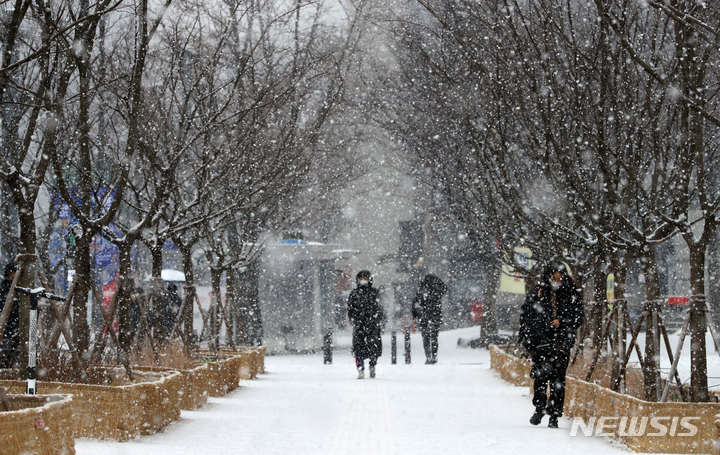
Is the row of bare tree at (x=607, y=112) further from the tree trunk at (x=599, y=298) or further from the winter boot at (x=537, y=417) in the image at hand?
the winter boot at (x=537, y=417)

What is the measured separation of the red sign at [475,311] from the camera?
36.5 metres

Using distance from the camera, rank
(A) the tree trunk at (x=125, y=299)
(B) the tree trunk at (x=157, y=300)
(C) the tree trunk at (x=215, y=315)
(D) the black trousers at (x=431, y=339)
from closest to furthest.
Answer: (A) the tree trunk at (x=125, y=299) → (B) the tree trunk at (x=157, y=300) → (C) the tree trunk at (x=215, y=315) → (D) the black trousers at (x=431, y=339)

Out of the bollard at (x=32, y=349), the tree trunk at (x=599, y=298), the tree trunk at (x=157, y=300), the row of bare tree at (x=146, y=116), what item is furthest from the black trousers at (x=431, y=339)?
the bollard at (x=32, y=349)

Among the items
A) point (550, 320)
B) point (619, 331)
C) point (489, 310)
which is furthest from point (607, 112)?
point (489, 310)

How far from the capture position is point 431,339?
64.6 ft

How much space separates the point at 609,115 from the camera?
1104cm

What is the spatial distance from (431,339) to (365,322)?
15.2 feet

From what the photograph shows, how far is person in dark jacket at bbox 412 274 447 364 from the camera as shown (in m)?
19.3

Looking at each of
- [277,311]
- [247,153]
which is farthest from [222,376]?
[277,311]

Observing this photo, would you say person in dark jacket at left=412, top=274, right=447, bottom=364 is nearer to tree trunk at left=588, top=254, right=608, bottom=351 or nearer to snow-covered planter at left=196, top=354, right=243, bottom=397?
snow-covered planter at left=196, top=354, right=243, bottom=397

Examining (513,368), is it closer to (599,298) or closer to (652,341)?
(599,298)

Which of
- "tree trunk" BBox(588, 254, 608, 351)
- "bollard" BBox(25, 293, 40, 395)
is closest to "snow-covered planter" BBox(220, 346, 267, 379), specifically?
"tree trunk" BBox(588, 254, 608, 351)

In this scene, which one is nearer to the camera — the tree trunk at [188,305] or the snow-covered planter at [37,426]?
the snow-covered planter at [37,426]

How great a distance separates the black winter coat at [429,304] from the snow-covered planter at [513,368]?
2776 mm
